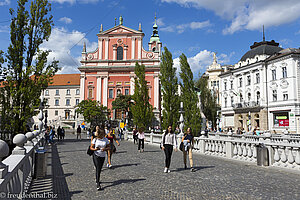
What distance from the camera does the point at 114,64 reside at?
54.0 m

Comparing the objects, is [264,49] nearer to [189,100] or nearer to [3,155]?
[189,100]

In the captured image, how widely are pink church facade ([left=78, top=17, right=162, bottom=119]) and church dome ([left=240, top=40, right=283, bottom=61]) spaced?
1770cm

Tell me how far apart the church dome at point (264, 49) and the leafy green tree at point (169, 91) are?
23150 mm

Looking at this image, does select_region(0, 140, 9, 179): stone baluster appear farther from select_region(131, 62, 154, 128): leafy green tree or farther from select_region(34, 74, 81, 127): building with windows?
select_region(34, 74, 81, 127): building with windows

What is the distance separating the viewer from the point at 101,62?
5412cm

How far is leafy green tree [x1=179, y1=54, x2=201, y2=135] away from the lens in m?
23.9

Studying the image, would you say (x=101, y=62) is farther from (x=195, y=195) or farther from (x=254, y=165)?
(x=195, y=195)

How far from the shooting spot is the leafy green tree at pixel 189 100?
78.3 feet

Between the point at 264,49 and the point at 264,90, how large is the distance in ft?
25.5

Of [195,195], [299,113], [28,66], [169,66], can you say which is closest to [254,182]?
[195,195]

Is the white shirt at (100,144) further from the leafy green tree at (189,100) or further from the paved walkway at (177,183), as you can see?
the leafy green tree at (189,100)

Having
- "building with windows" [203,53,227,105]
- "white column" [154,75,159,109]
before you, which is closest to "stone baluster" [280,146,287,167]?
"white column" [154,75,159,109]

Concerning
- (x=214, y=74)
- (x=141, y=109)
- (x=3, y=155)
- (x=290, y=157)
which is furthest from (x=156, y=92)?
(x=3, y=155)

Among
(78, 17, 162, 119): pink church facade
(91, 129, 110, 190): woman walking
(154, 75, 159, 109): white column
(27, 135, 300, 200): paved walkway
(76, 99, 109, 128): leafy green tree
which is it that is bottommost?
(27, 135, 300, 200): paved walkway
